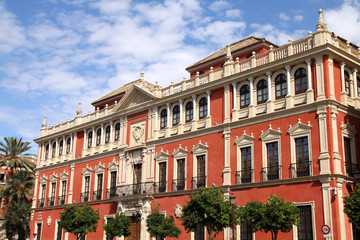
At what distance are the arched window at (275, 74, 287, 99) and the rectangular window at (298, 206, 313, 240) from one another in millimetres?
6519

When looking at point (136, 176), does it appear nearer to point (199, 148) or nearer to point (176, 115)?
point (176, 115)

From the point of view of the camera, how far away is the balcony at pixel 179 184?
30.3m

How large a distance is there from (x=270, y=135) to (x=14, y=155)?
33.4 meters

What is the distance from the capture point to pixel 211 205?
75.3 feet

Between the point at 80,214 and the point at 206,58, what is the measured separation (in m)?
15.4

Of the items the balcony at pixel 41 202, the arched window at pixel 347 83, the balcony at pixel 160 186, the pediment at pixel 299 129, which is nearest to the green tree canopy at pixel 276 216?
the pediment at pixel 299 129

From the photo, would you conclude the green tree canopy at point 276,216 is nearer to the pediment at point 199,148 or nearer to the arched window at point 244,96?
the arched window at point 244,96

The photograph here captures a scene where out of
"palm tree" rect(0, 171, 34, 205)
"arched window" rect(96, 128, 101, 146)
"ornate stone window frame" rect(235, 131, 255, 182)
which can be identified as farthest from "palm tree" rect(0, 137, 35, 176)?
"ornate stone window frame" rect(235, 131, 255, 182)

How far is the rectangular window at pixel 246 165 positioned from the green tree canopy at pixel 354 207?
21.1 feet

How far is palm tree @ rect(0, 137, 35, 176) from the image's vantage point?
48812 mm

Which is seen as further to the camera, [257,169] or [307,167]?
[257,169]

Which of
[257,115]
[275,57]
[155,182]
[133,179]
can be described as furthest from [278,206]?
[133,179]

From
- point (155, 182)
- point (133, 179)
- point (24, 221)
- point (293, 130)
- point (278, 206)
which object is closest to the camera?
point (278, 206)

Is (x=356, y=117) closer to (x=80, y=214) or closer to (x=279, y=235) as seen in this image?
(x=279, y=235)
